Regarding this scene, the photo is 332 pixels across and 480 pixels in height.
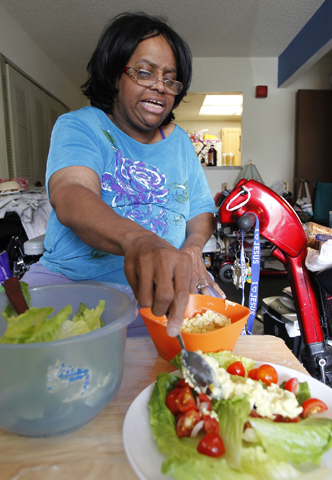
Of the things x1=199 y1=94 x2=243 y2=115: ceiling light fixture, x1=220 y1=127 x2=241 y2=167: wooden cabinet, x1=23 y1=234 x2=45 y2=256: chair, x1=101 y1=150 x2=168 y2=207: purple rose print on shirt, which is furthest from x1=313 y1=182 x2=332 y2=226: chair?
x1=220 y1=127 x2=241 y2=167: wooden cabinet

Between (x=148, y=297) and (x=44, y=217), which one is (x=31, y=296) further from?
(x=44, y=217)

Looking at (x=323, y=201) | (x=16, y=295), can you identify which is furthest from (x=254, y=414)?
(x=323, y=201)

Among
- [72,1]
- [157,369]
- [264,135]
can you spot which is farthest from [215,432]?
[264,135]

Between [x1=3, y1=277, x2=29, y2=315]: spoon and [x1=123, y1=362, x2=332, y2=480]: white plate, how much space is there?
230mm

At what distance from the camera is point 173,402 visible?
47cm

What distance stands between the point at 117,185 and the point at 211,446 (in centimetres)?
82

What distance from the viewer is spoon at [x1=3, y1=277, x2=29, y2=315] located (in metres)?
0.52

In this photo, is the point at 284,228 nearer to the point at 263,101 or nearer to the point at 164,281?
the point at 164,281

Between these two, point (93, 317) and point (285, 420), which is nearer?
A: point (285, 420)

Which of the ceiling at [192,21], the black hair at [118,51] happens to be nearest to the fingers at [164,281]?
the black hair at [118,51]

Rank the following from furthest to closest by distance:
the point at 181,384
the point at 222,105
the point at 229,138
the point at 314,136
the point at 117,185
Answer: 1. the point at 229,138
2. the point at 222,105
3. the point at 314,136
4. the point at 117,185
5. the point at 181,384

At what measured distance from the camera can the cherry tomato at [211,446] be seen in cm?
39

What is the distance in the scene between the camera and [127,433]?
427 millimetres

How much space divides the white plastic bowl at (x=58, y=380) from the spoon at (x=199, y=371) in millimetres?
112
